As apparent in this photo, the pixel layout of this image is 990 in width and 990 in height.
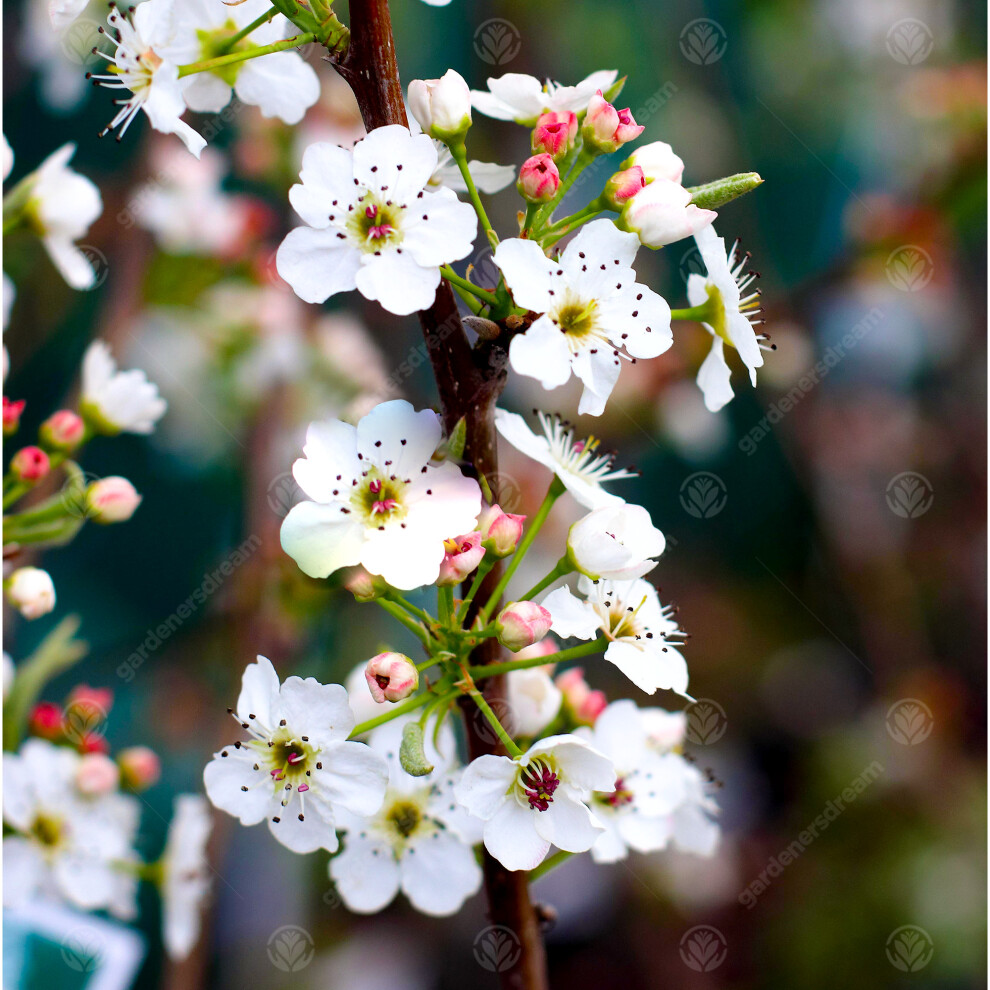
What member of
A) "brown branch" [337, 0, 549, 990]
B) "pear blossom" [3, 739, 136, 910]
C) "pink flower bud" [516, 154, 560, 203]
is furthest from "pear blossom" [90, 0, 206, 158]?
"pear blossom" [3, 739, 136, 910]

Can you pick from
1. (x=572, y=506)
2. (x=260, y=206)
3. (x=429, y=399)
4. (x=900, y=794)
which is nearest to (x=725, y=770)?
(x=900, y=794)

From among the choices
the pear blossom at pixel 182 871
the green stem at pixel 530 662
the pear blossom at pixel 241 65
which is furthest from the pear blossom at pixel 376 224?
the pear blossom at pixel 182 871

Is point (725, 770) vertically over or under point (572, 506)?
under

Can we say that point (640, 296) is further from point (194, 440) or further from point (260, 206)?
point (194, 440)

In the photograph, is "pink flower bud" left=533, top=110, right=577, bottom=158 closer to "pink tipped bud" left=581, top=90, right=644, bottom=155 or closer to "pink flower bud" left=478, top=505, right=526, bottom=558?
"pink tipped bud" left=581, top=90, right=644, bottom=155

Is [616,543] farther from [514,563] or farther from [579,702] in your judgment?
[579,702]

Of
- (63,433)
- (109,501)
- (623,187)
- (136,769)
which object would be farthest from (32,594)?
(623,187)
